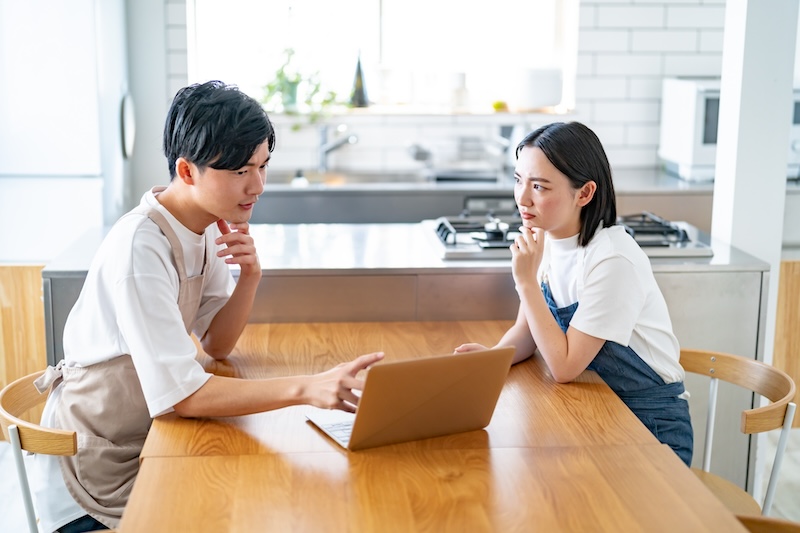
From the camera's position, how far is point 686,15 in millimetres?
4871

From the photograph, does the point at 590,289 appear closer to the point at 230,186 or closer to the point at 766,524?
the point at 766,524

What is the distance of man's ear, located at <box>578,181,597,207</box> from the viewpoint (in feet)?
7.16

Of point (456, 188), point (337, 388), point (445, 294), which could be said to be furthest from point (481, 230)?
point (337, 388)

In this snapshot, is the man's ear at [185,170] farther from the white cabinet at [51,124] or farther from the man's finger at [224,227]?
the white cabinet at [51,124]

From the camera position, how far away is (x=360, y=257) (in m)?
2.91

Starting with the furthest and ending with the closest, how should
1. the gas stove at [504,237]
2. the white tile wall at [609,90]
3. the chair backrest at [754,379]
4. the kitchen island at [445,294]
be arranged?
1. the white tile wall at [609,90]
2. the gas stove at [504,237]
3. the kitchen island at [445,294]
4. the chair backrest at [754,379]

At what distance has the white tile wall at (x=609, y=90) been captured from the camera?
15.9 ft

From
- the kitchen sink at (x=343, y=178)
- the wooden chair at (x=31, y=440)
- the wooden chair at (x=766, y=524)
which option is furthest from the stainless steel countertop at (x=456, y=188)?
the wooden chair at (x=766, y=524)

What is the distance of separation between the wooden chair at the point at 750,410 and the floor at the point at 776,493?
3.22 ft

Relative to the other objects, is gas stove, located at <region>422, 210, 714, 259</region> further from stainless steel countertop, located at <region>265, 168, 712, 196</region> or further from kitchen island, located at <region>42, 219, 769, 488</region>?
stainless steel countertop, located at <region>265, 168, 712, 196</region>

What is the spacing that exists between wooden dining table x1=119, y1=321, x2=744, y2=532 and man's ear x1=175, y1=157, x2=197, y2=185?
47 cm

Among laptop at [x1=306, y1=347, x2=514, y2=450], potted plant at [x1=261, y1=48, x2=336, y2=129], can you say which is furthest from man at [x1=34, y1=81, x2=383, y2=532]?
potted plant at [x1=261, y1=48, x2=336, y2=129]

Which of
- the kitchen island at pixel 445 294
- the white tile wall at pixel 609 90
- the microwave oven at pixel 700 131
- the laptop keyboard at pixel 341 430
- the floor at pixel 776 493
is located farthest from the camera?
the white tile wall at pixel 609 90

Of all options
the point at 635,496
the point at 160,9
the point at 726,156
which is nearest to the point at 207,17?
the point at 160,9
